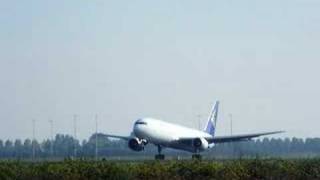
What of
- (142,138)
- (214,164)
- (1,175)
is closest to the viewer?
(1,175)

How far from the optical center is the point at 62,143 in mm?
165875

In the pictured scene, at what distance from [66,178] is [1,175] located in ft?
10.2

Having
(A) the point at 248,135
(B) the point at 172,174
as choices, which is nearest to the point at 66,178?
(B) the point at 172,174

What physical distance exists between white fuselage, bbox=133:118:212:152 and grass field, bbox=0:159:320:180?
160ft

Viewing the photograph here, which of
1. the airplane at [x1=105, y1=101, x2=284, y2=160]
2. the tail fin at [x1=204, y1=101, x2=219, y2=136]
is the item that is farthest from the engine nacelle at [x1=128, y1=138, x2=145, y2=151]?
the tail fin at [x1=204, y1=101, x2=219, y2=136]

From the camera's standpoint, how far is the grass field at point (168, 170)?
39.3 meters

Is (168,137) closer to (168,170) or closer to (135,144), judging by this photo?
(135,144)

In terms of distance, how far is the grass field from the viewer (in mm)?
39312

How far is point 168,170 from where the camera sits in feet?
135

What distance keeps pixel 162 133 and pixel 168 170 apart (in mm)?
52947

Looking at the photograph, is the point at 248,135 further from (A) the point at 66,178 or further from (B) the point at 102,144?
(B) the point at 102,144

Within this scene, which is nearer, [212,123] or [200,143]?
[200,143]

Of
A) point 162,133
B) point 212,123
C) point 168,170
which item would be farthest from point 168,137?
point 168,170

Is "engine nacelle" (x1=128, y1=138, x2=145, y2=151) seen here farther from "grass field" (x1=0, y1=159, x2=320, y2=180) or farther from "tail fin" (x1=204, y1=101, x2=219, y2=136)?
"grass field" (x1=0, y1=159, x2=320, y2=180)
